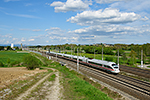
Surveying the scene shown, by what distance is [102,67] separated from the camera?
40031mm

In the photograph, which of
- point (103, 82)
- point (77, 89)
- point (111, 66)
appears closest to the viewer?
point (77, 89)

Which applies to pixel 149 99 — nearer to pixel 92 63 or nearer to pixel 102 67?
pixel 102 67

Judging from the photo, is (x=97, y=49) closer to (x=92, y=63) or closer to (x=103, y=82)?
(x=92, y=63)

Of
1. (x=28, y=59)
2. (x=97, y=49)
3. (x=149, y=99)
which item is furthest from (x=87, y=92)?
(x=97, y=49)

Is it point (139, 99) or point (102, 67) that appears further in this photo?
point (102, 67)

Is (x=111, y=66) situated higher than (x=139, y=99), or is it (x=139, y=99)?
(x=111, y=66)

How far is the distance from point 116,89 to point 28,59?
110 ft

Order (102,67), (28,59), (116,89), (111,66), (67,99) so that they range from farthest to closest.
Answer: (28,59) < (102,67) < (111,66) < (116,89) < (67,99)

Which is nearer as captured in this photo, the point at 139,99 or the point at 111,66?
the point at 139,99

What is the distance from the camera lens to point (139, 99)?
765 inches

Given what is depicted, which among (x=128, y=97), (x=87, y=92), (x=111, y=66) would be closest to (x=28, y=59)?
(x=111, y=66)

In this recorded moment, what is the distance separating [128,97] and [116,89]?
392 cm

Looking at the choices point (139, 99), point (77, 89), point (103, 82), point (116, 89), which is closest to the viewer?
point (139, 99)

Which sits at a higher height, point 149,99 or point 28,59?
point 28,59
